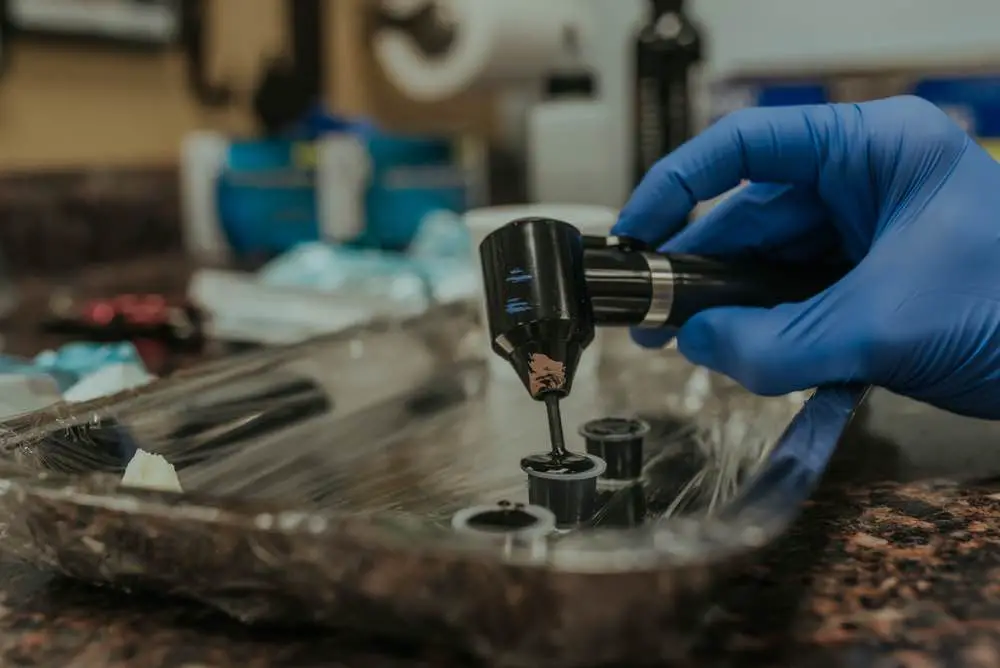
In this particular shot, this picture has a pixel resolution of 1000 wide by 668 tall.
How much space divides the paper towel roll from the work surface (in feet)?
3.34

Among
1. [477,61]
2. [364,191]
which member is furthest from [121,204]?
[477,61]

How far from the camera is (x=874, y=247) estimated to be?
451mm

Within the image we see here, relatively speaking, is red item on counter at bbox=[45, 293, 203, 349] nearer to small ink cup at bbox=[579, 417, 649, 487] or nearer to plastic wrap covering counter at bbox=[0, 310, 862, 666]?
plastic wrap covering counter at bbox=[0, 310, 862, 666]

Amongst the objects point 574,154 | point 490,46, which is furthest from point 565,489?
point 490,46

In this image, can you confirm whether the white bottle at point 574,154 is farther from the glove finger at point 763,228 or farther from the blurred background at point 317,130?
the glove finger at point 763,228

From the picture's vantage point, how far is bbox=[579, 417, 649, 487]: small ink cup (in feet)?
1.55

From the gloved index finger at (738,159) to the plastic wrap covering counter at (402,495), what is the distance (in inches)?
4.4

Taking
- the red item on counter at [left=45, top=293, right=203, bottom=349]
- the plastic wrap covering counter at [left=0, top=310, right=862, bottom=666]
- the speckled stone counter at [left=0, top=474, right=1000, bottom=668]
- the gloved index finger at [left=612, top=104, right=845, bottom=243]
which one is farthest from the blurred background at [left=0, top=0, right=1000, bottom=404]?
the speckled stone counter at [left=0, top=474, right=1000, bottom=668]

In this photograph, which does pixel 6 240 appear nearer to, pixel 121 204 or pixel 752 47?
pixel 121 204

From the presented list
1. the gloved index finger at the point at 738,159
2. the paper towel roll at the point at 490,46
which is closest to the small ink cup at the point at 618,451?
the gloved index finger at the point at 738,159

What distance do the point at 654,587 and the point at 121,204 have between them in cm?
111

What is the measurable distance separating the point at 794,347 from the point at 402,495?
7.0 inches

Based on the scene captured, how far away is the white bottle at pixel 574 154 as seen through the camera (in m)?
1.10

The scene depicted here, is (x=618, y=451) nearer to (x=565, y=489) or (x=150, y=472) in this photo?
(x=565, y=489)
